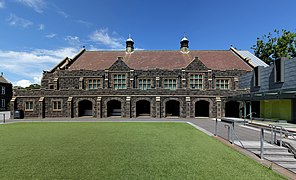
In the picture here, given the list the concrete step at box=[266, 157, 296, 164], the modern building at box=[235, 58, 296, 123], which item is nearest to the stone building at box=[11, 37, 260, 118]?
the modern building at box=[235, 58, 296, 123]

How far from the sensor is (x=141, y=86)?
29.5 m

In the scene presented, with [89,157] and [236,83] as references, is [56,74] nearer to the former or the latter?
[89,157]

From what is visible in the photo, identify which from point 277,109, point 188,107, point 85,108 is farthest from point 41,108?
point 277,109

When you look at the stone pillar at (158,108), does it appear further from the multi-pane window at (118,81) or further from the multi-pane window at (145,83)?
the multi-pane window at (118,81)

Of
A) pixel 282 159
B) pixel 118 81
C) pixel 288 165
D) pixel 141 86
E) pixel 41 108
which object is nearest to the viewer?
pixel 288 165

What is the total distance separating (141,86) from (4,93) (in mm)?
43850

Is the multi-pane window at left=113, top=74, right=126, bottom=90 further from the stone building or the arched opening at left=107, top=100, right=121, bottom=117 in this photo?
the arched opening at left=107, top=100, right=121, bottom=117

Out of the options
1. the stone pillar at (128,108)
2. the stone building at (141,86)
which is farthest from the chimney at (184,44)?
the stone pillar at (128,108)

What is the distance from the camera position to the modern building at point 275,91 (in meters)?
16.8

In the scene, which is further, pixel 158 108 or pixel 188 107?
pixel 158 108

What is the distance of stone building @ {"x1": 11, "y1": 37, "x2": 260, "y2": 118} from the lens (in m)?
25.7

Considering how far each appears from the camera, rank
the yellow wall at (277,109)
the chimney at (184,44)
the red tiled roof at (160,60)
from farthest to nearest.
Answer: the chimney at (184,44), the red tiled roof at (160,60), the yellow wall at (277,109)

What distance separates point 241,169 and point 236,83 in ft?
83.2

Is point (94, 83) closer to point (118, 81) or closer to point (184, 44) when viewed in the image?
point (118, 81)
